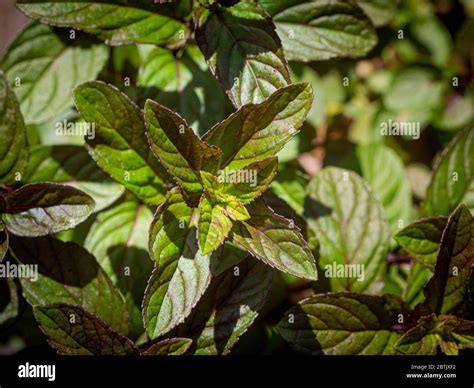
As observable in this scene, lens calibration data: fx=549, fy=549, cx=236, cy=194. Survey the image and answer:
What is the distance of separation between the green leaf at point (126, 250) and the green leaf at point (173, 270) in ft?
0.71

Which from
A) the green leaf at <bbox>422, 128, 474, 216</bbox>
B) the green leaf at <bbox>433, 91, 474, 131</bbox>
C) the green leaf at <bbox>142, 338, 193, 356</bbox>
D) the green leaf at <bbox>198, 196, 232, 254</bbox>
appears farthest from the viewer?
the green leaf at <bbox>433, 91, 474, 131</bbox>

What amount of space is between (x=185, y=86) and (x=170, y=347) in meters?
0.54

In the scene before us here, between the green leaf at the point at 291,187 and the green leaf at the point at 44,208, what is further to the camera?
the green leaf at the point at 291,187

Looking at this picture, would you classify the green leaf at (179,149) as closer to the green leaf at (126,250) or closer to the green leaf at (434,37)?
the green leaf at (126,250)

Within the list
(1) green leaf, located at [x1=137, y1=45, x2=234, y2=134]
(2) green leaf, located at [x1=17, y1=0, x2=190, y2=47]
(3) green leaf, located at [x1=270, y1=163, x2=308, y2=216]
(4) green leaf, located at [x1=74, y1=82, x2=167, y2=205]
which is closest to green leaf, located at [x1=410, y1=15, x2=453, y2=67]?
(3) green leaf, located at [x1=270, y1=163, x2=308, y2=216]

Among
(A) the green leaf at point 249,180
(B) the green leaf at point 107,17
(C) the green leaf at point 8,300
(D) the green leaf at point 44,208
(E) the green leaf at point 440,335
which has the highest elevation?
(B) the green leaf at point 107,17

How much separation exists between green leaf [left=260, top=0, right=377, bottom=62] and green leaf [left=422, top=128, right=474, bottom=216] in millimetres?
315

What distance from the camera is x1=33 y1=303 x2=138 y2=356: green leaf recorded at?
0.99 m

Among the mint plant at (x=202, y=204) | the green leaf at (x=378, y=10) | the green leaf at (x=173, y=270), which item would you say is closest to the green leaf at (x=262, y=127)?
the mint plant at (x=202, y=204)

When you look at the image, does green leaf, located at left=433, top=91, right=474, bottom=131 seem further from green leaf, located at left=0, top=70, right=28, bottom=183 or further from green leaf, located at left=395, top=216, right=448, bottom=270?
green leaf, located at left=0, top=70, right=28, bottom=183

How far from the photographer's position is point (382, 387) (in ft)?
3.65

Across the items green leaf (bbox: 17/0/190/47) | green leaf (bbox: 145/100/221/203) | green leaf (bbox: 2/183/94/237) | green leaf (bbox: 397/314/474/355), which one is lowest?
green leaf (bbox: 397/314/474/355)

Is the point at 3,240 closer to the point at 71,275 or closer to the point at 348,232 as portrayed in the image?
the point at 71,275

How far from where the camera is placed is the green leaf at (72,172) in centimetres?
121
